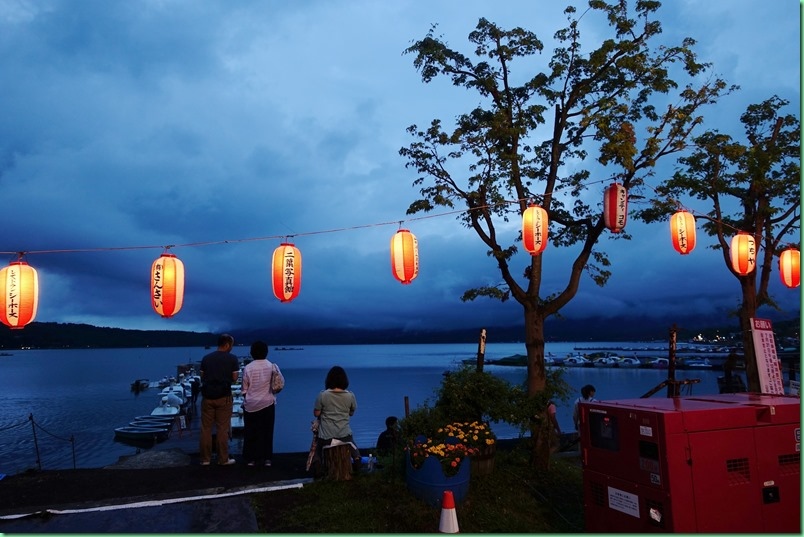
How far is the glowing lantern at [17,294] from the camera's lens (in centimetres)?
793

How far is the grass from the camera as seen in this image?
238 inches

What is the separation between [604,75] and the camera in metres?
11.0

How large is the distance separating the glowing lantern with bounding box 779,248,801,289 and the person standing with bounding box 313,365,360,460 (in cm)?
1238

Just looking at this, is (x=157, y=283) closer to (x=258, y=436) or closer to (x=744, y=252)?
(x=258, y=436)

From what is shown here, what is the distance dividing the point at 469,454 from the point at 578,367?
105 metres

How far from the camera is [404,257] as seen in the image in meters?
9.90

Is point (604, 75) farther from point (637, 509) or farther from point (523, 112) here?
point (637, 509)

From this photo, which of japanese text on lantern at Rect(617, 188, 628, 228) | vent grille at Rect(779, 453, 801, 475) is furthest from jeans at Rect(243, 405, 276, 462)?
japanese text on lantern at Rect(617, 188, 628, 228)

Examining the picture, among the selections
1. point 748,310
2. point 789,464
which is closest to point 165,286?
point 789,464

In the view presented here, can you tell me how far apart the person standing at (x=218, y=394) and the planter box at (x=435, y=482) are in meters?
3.37

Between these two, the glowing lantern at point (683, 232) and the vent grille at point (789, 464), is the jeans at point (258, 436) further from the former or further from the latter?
the glowing lantern at point (683, 232)

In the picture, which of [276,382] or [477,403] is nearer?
[477,403]

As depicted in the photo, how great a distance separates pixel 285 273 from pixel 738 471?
304 inches

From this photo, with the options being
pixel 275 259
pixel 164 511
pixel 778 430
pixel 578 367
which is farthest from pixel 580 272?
pixel 578 367
